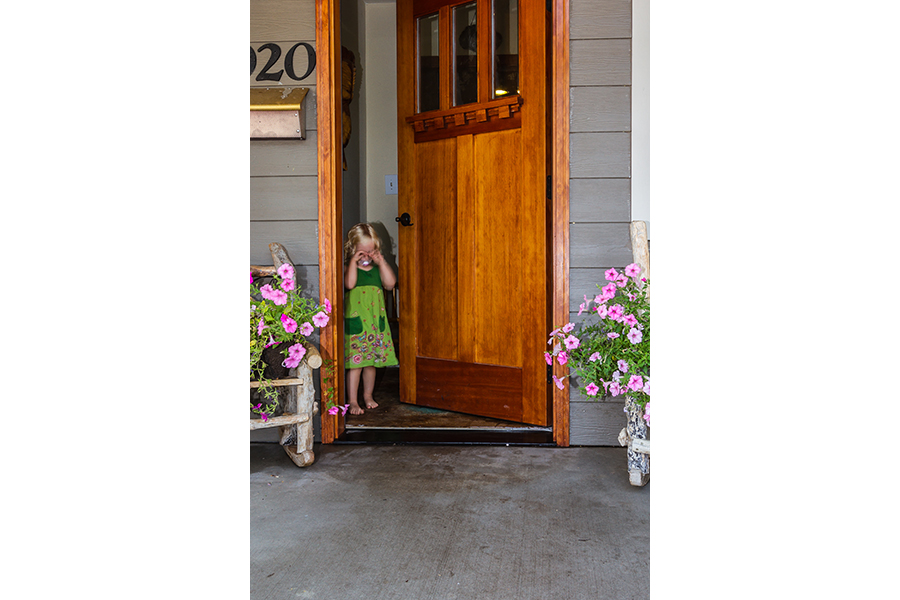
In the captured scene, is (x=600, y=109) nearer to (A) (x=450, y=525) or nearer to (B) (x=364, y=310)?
(B) (x=364, y=310)

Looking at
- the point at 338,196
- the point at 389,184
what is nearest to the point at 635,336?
the point at 338,196

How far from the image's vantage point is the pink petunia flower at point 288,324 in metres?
2.17

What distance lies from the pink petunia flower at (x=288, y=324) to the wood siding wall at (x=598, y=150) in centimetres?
105

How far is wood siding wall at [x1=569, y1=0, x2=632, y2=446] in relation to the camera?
2393 millimetres

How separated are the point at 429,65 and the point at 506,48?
1.49ft

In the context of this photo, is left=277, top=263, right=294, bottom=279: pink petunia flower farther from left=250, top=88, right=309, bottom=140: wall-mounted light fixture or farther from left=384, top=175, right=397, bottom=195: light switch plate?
left=384, top=175, right=397, bottom=195: light switch plate

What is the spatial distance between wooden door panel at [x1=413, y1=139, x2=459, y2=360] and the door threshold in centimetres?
44

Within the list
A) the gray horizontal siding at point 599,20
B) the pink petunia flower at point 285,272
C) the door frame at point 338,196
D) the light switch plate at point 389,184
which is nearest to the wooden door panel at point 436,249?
the door frame at point 338,196

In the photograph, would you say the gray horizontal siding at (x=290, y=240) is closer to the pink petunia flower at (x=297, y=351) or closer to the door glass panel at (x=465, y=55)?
the pink petunia flower at (x=297, y=351)

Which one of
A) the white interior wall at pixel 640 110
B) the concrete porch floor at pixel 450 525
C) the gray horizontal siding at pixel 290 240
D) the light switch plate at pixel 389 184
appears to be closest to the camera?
the concrete porch floor at pixel 450 525

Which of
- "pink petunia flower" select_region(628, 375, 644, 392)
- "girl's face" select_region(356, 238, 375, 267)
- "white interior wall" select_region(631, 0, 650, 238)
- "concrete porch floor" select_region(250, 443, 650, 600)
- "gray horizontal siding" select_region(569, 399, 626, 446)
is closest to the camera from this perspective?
"concrete porch floor" select_region(250, 443, 650, 600)

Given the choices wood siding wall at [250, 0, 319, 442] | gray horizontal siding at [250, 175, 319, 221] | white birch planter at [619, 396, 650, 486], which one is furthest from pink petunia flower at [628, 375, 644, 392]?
gray horizontal siding at [250, 175, 319, 221]
